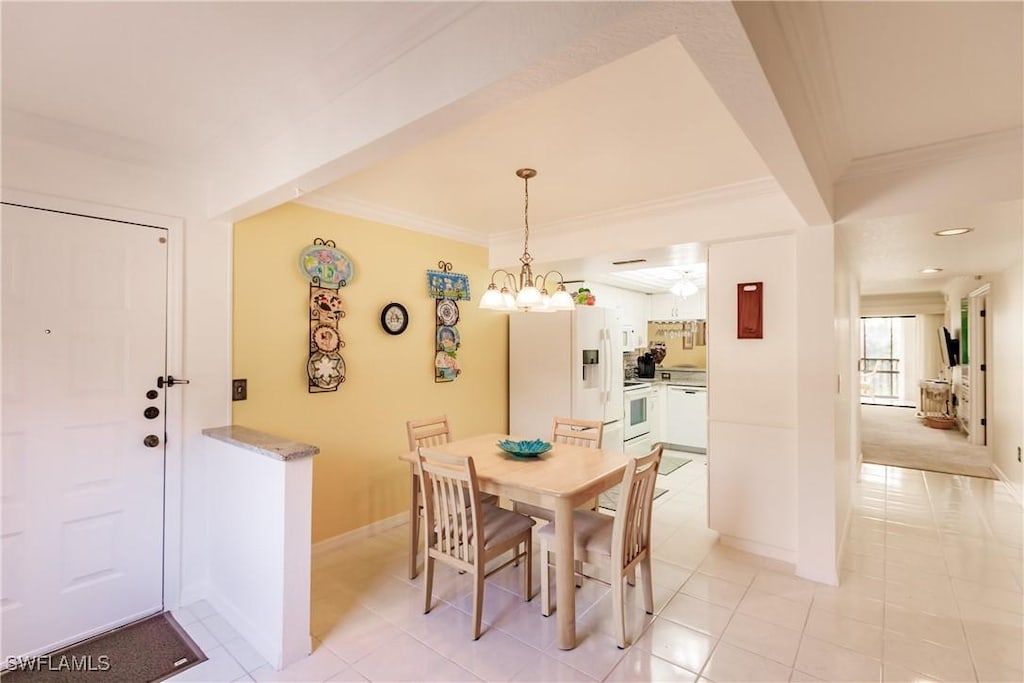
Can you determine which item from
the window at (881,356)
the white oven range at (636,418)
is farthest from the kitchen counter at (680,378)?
the window at (881,356)

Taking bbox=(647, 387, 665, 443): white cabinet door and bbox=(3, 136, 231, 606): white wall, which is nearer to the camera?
bbox=(3, 136, 231, 606): white wall

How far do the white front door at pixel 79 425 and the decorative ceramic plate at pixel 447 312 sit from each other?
6.21 feet

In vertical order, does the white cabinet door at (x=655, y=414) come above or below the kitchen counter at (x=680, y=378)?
below

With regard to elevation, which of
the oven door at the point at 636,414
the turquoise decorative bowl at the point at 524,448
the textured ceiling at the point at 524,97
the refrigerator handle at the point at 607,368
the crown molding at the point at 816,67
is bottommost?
the oven door at the point at 636,414

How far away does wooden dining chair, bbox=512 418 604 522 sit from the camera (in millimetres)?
2996

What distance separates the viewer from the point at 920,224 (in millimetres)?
2594

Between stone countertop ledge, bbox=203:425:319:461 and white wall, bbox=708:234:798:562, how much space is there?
8.42ft

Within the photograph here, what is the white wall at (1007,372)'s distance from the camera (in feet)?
12.9

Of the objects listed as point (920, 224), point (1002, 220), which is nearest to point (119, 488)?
point (920, 224)

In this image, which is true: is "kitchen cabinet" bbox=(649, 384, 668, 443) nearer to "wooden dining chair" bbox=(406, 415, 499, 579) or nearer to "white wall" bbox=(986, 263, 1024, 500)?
"white wall" bbox=(986, 263, 1024, 500)

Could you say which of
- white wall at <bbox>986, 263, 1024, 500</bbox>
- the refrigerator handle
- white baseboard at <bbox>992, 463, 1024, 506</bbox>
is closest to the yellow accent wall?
the refrigerator handle

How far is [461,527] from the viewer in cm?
228

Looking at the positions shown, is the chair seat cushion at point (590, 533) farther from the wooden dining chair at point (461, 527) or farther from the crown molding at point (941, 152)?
the crown molding at point (941, 152)

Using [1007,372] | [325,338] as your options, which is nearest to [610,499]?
[325,338]
